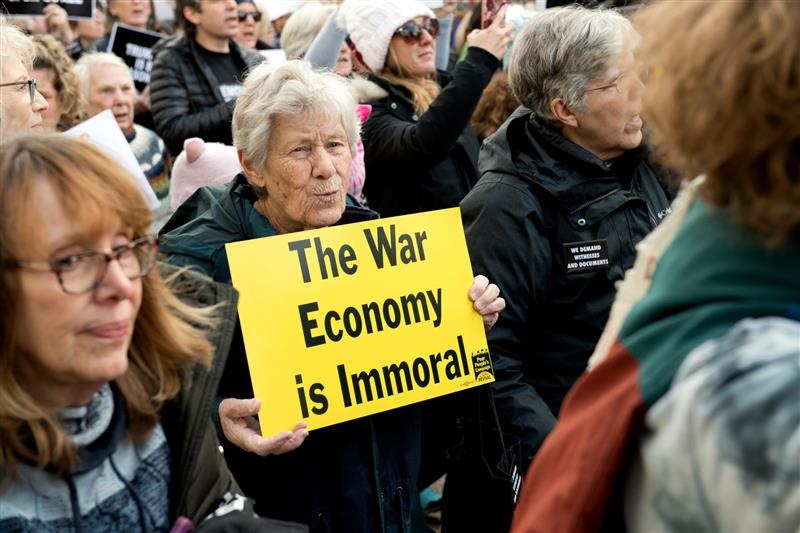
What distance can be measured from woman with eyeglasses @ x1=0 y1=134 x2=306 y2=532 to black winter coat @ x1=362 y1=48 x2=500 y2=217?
285 cm

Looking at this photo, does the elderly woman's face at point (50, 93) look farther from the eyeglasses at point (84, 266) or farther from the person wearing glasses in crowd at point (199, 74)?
the eyeglasses at point (84, 266)

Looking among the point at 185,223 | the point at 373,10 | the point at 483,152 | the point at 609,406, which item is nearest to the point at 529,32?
the point at 483,152

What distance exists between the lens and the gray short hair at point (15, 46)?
4031mm

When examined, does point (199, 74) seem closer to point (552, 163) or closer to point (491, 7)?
point (491, 7)

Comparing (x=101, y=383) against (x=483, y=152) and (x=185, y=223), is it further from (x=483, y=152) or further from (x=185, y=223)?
(x=483, y=152)

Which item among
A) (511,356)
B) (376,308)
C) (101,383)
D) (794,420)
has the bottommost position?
(511,356)

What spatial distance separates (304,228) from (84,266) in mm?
1399

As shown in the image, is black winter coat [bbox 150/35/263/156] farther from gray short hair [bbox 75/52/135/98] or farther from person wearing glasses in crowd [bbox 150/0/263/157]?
gray short hair [bbox 75/52/135/98]

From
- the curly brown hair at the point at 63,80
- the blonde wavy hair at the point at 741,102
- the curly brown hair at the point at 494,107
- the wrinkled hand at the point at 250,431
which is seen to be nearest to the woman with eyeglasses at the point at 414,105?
the curly brown hair at the point at 494,107

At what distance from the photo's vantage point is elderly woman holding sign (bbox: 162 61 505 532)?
3094 millimetres

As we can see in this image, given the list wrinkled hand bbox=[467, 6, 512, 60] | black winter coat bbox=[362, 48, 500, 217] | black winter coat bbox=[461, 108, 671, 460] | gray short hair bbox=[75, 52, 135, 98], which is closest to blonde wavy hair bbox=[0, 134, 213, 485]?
black winter coat bbox=[461, 108, 671, 460]

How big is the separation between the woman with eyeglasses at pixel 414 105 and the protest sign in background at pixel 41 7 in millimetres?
2360

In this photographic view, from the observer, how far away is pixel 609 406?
4.80ft

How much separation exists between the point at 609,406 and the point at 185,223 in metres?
2.25
